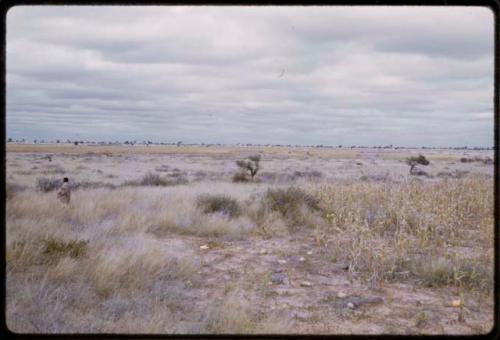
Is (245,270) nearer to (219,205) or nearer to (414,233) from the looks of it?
(414,233)

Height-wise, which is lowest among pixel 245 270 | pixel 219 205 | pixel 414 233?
pixel 245 270

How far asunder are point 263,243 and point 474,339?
496cm

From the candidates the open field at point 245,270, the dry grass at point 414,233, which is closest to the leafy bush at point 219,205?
the open field at point 245,270

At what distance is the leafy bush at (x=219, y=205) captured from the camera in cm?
965

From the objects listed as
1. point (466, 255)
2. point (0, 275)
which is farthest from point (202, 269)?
point (466, 255)

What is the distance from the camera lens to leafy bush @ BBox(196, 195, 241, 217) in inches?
380

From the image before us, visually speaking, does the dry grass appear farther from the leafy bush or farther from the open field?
the leafy bush

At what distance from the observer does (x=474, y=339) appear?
2.98 m

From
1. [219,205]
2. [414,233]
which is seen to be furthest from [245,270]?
[219,205]

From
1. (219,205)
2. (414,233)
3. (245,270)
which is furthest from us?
(219,205)

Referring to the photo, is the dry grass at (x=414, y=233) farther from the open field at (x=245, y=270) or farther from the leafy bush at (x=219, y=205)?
the leafy bush at (x=219, y=205)

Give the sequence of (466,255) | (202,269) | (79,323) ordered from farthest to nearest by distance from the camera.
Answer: (466,255) → (202,269) → (79,323)

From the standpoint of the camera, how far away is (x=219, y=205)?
9.98 meters

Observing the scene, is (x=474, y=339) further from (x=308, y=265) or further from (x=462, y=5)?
(x=308, y=265)
